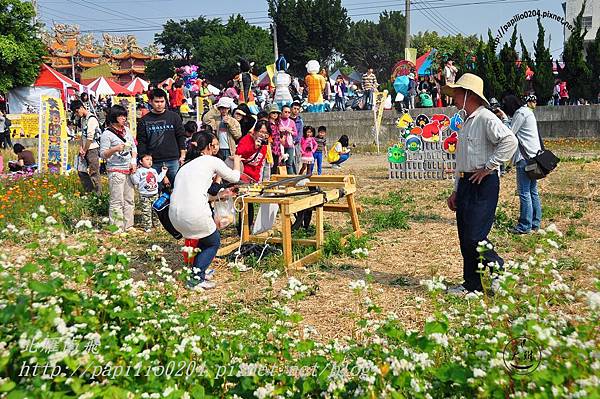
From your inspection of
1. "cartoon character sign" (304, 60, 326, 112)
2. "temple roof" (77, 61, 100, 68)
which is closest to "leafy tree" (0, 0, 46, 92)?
"cartoon character sign" (304, 60, 326, 112)

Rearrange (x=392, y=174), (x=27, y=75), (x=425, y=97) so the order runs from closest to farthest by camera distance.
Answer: (x=392, y=174)
(x=425, y=97)
(x=27, y=75)

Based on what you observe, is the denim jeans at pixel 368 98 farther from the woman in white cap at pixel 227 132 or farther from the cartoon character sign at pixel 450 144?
the woman in white cap at pixel 227 132

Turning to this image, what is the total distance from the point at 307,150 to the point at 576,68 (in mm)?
13078

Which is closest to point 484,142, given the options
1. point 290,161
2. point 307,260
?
point 307,260

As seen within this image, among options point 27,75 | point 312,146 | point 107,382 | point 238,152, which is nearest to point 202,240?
point 238,152

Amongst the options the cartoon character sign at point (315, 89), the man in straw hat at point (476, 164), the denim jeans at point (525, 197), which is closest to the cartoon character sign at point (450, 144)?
the denim jeans at point (525, 197)

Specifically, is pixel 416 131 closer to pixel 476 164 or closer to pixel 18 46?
pixel 476 164

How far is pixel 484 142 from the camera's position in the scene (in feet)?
16.5

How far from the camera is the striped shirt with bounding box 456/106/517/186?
4910 millimetres

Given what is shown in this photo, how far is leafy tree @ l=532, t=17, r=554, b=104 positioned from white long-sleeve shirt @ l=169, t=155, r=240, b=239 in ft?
63.1

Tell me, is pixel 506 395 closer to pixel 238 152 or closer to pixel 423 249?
pixel 423 249

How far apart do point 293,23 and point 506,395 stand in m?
59.3

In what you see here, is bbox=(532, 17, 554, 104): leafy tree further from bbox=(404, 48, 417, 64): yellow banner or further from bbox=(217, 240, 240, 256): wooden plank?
bbox=(217, 240, 240, 256): wooden plank

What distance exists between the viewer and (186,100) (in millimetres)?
23750
